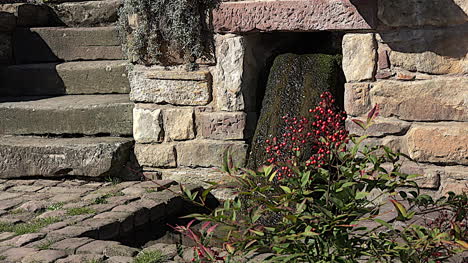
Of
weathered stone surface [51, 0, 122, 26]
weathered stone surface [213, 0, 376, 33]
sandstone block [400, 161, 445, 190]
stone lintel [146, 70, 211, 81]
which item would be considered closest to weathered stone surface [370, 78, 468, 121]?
sandstone block [400, 161, 445, 190]

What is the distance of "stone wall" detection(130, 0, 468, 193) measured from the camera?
4.14m

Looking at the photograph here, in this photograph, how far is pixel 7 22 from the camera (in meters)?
6.13

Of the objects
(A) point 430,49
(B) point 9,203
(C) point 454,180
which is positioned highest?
(A) point 430,49

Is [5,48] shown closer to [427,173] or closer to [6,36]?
[6,36]

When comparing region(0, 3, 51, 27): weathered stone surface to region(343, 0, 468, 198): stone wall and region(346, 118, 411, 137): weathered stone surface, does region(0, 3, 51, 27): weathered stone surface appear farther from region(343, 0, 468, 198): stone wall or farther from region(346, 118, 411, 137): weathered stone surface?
region(346, 118, 411, 137): weathered stone surface

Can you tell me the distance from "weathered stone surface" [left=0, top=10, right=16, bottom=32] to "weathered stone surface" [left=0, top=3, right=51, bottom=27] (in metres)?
0.25

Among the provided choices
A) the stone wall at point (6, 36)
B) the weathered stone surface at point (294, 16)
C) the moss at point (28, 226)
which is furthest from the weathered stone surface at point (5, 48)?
the moss at point (28, 226)

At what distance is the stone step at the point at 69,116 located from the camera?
5.34 m

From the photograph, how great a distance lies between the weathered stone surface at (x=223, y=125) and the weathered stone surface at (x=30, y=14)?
2.37m

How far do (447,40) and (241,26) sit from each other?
131 cm

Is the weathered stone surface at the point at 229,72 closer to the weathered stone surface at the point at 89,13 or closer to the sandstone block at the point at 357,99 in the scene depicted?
the sandstone block at the point at 357,99

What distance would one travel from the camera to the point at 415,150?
4.25 m

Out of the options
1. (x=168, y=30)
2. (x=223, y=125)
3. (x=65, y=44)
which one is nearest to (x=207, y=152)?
(x=223, y=125)

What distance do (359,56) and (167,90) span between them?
1403mm
